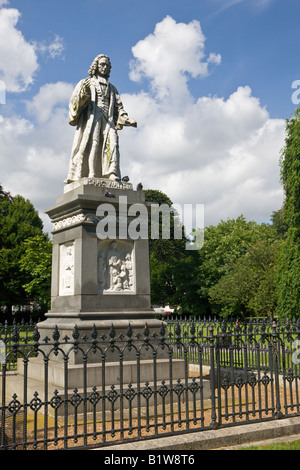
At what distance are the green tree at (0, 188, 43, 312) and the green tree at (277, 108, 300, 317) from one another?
2329 centimetres

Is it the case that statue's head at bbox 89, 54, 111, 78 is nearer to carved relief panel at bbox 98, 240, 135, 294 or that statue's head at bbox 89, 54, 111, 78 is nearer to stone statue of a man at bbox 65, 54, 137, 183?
stone statue of a man at bbox 65, 54, 137, 183

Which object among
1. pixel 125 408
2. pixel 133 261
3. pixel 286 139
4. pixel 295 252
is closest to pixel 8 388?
pixel 125 408

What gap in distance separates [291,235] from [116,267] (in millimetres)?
14965

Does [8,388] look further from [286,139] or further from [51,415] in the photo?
[286,139]

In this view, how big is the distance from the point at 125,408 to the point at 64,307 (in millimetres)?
2734

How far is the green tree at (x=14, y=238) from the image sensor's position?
39562 mm

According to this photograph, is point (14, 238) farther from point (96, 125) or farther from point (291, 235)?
point (96, 125)

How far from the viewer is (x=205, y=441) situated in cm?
619

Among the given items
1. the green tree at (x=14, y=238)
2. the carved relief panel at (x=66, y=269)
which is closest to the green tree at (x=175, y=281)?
the green tree at (x=14, y=238)

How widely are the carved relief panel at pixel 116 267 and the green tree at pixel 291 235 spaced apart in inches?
526

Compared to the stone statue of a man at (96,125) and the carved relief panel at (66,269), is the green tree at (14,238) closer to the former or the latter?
the stone statue of a man at (96,125)

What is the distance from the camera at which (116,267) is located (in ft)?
31.3

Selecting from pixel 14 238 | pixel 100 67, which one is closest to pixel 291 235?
pixel 100 67
